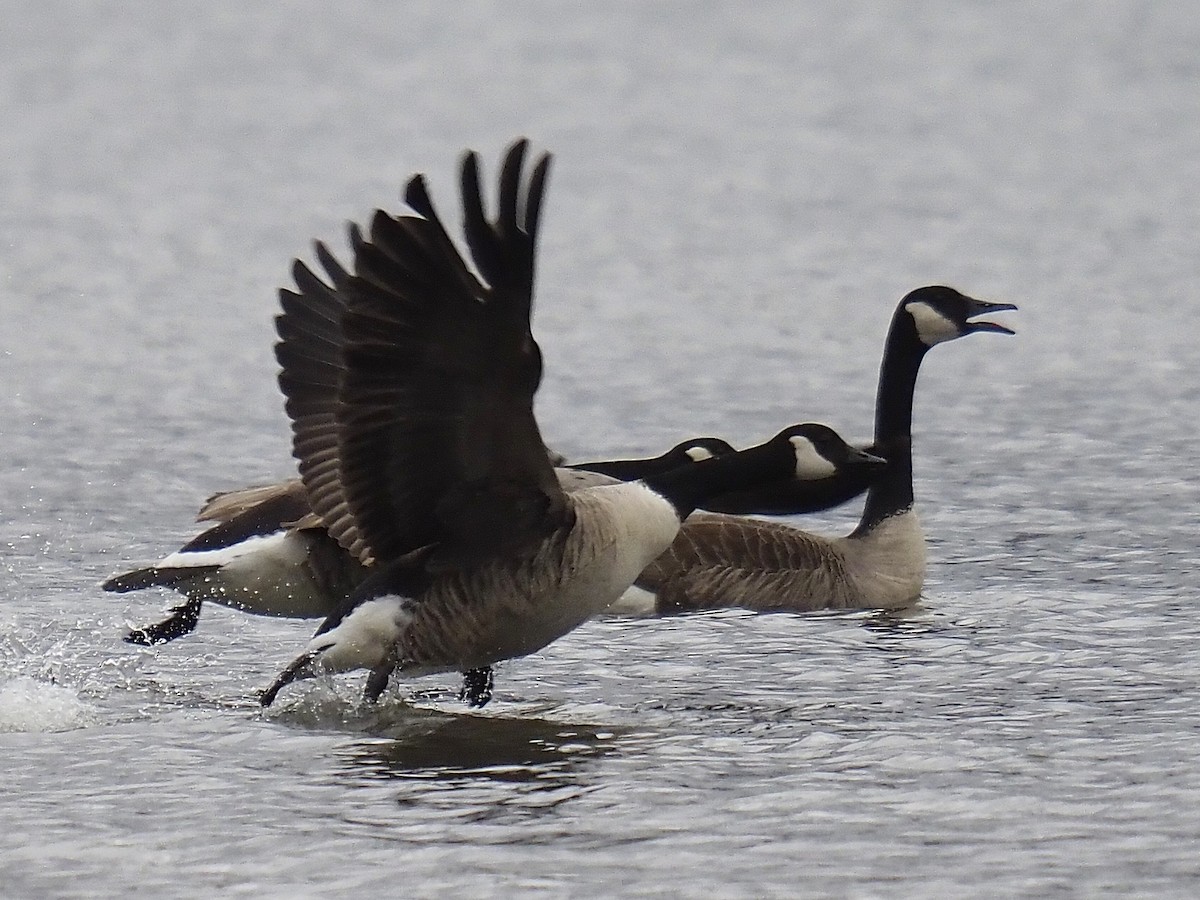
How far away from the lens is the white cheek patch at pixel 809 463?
25.8 ft

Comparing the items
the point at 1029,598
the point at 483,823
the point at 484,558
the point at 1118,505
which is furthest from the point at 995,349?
the point at 483,823

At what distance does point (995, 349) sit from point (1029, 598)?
5.69 metres

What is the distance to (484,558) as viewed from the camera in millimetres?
7047

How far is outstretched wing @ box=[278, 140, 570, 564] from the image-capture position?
6.07m

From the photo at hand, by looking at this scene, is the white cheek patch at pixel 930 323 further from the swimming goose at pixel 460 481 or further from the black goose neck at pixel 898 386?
the swimming goose at pixel 460 481

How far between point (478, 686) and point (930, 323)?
365cm

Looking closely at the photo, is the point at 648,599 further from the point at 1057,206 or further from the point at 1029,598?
the point at 1057,206

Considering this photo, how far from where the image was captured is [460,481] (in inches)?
268

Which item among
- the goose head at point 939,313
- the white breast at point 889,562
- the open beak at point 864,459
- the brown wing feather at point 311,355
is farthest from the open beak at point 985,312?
the brown wing feather at point 311,355

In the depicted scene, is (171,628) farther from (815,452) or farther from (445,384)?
(815,452)

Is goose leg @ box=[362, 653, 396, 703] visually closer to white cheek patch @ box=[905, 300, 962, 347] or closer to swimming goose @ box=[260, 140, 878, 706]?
swimming goose @ box=[260, 140, 878, 706]

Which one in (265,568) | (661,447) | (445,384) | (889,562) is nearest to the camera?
(445,384)

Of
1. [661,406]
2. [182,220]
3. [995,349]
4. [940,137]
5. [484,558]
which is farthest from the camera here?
[940,137]

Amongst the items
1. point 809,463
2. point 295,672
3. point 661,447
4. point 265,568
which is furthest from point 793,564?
point 295,672
